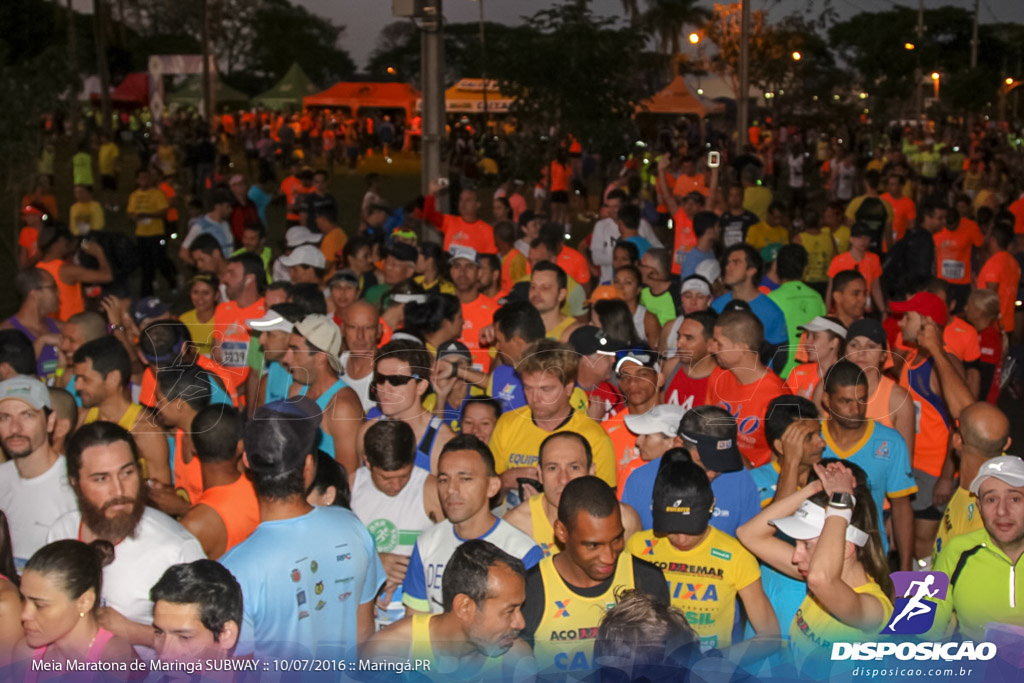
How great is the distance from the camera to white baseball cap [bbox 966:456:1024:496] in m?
4.07

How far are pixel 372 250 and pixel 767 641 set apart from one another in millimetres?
6345

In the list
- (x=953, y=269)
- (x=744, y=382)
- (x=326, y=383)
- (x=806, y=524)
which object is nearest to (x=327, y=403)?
(x=326, y=383)

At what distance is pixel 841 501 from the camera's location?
369 cm

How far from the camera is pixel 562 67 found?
17641 mm

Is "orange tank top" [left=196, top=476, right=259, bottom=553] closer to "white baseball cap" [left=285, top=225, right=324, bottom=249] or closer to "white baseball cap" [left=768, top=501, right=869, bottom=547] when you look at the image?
"white baseball cap" [left=768, top=501, right=869, bottom=547]

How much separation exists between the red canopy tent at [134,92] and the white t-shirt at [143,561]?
160 ft

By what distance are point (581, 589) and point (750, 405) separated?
2346 mm

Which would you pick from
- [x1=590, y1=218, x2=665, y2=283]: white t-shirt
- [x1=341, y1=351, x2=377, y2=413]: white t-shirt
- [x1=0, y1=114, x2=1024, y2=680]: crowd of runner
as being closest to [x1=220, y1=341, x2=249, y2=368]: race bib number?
[x1=0, y1=114, x2=1024, y2=680]: crowd of runner

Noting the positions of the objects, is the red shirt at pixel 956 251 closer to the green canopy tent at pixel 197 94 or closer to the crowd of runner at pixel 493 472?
the crowd of runner at pixel 493 472

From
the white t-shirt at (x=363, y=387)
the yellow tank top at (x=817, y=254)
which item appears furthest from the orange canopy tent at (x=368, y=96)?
the white t-shirt at (x=363, y=387)

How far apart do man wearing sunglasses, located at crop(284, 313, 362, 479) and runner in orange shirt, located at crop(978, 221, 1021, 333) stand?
235 inches

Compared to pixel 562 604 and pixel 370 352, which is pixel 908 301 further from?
pixel 562 604

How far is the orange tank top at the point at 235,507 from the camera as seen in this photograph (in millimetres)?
4387

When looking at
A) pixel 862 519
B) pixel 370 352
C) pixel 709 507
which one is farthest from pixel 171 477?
pixel 862 519
